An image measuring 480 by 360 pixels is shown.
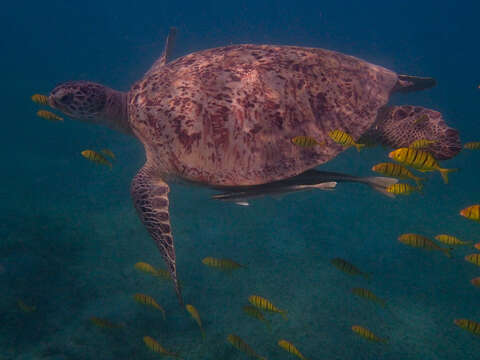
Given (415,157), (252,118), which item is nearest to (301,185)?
(252,118)

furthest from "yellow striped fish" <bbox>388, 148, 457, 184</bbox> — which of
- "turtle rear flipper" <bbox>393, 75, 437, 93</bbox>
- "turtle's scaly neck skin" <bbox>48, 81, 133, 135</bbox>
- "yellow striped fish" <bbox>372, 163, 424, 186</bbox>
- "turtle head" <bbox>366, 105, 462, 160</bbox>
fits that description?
"turtle's scaly neck skin" <bbox>48, 81, 133, 135</bbox>

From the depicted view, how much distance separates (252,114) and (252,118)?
0.19 ft

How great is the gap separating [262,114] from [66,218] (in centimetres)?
654

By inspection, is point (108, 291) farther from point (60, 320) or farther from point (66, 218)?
point (66, 218)

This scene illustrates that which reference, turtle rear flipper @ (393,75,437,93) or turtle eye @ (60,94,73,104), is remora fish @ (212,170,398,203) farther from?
turtle eye @ (60,94,73,104)

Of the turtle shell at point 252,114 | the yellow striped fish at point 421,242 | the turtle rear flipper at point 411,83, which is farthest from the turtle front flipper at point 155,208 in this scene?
the turtle rear flipper at point 411,83

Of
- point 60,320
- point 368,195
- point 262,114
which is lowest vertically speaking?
point 60,320

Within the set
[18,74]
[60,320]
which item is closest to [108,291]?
[60,320]

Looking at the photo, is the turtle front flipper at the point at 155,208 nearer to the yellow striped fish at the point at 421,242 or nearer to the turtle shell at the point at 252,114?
the turtle shell at the point at 252,114

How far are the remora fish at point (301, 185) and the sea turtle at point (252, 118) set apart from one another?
0.14 meters

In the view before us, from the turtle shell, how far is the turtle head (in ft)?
1.33

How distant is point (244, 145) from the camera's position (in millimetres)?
3844

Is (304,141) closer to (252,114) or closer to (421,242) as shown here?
(252,114)

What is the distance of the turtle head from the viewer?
4.14m
